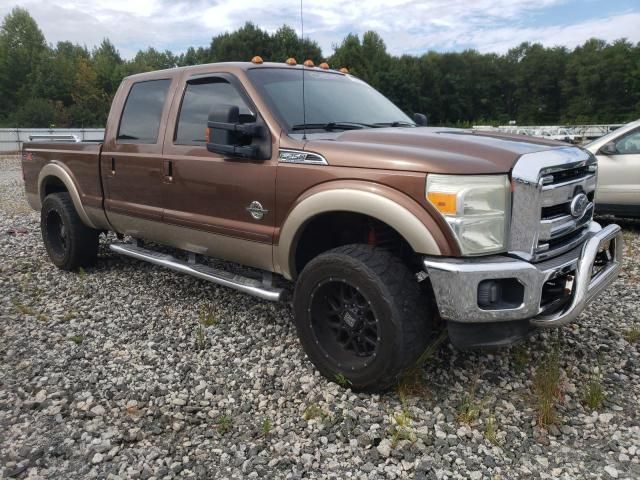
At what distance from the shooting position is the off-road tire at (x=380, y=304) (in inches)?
113

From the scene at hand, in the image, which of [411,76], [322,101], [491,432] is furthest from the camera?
[411,76]

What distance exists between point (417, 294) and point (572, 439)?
1.07 m

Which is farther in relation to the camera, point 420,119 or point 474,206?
point 420,119

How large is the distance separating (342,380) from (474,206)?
1.28 m

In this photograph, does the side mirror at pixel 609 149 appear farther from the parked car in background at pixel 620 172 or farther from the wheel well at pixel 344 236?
the wheel well at pixel 344 236

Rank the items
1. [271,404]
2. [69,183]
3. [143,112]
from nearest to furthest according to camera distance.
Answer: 1. [271,404]
2. [143,112]
3. [69,183]

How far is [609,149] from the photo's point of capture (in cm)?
705

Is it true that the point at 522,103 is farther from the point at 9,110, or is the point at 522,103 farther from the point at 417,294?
the point at 417,294

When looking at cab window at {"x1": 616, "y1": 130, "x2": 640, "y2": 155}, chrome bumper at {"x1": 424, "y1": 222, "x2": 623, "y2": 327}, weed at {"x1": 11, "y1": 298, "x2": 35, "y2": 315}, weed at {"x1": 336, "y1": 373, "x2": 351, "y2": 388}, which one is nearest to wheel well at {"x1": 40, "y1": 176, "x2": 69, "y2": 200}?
weed at {"x1": 11, "y1": 298, "x2": 35, "y2": 315}

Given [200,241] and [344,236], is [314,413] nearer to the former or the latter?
[344,236]

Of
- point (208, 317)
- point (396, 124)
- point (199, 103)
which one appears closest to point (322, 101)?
point (396, 124)

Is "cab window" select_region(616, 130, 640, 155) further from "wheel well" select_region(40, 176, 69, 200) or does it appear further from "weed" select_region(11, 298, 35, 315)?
"weed" select_region(11, 298, 35, 315)

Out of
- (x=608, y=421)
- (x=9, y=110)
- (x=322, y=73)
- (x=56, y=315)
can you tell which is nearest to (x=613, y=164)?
(x=322, y=73)

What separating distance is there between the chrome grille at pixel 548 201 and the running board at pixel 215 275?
1.61m
